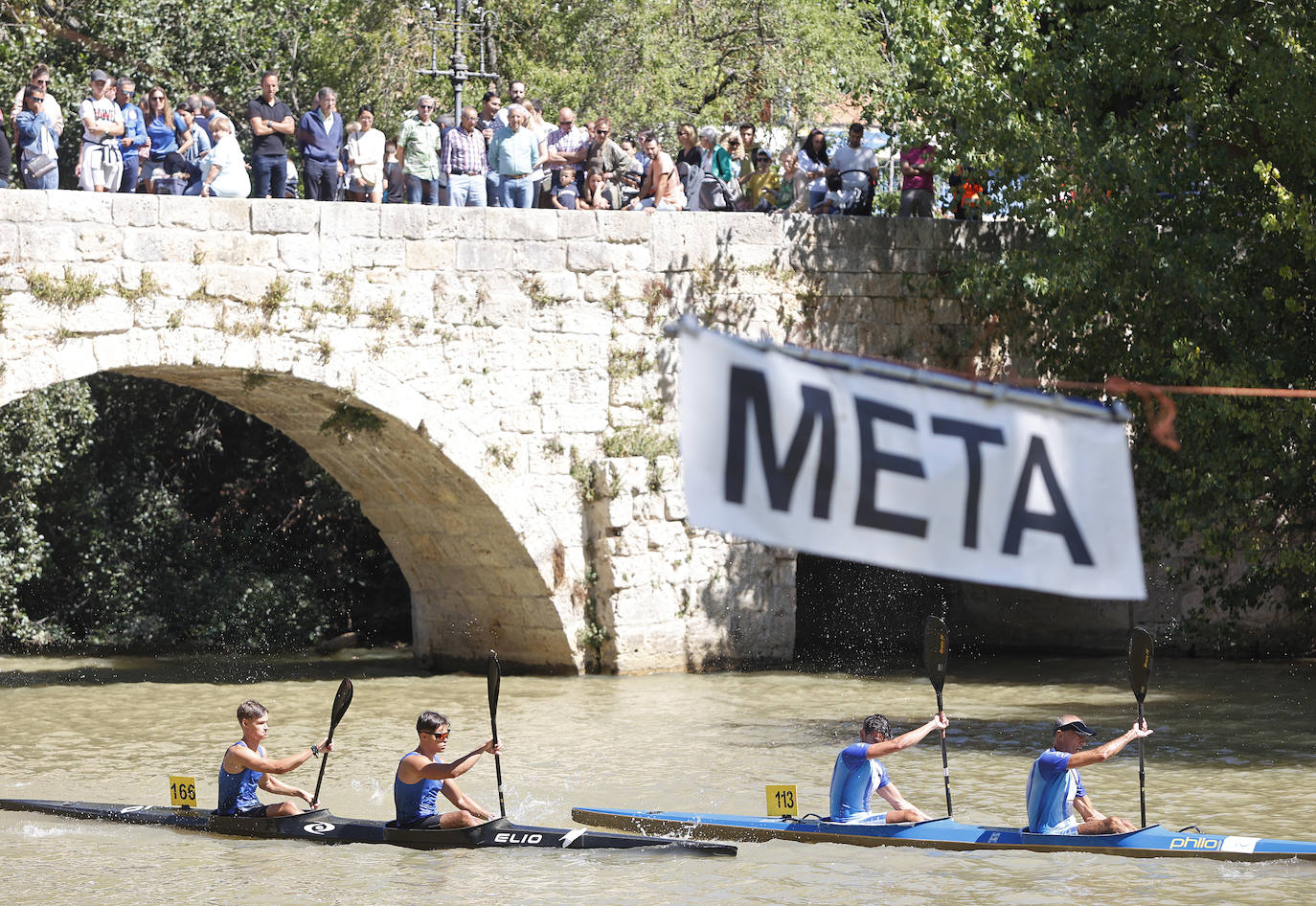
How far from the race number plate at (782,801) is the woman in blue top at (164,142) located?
708 cm

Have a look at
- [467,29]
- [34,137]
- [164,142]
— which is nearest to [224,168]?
[164,142]

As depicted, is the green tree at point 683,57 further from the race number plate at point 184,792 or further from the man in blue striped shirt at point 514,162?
the race number plate at point 184,792

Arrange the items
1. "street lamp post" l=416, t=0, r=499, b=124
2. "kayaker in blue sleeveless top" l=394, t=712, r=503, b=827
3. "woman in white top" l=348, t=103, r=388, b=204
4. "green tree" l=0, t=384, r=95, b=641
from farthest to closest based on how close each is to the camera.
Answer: "street lamp post" l=416, t=0, r=499, b=124 < "green tree" l=0, t=384, r=95, b=641 < "woman in white top" l=348, t=103, r=388, b=204 < "kayaker in blue sleeveless top" l=394, t=712, r=503, b=827

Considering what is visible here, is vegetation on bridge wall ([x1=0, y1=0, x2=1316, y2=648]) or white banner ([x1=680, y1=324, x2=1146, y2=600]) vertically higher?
vegetation on bridge wall ([x1=0, y1=0, x2=1316, y2=648])

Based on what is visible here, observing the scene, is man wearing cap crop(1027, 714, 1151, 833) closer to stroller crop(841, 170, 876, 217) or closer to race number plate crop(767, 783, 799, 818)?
race number plate crop(767, 783, 799, 818)

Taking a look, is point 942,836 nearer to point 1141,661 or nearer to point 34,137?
point 1141,661

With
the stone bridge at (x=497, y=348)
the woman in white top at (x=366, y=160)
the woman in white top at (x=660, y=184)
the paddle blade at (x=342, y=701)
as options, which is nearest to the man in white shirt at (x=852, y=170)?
the stone bridge at (x=497, y=348)

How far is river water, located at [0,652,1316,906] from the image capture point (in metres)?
8.59

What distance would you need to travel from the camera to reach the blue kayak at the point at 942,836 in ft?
28.4

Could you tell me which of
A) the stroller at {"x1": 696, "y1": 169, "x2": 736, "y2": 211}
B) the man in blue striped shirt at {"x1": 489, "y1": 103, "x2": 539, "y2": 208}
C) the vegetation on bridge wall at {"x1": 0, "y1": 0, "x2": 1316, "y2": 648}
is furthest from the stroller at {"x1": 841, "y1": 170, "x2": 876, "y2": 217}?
the man in blue striped shirt at {"x1": 489, "y1": 103, "x2": 539, "y2": 208}

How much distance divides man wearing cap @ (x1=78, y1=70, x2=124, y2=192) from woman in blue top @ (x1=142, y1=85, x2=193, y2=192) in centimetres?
38

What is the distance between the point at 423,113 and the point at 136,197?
2.52 metres

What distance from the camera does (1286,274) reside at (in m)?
13.3

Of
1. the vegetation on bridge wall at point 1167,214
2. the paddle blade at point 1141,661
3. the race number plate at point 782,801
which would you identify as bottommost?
the race number plate at point 782,801
